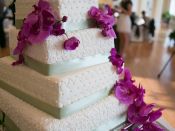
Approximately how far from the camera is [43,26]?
0.96 meters

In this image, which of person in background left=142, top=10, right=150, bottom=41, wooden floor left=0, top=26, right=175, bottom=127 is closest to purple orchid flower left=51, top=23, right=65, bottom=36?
wooden floor left=0, top=26, right=175, bottom=127

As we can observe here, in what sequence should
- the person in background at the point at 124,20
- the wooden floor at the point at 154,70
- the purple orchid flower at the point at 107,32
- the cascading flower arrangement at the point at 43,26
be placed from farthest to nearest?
1. the person in background at the point at 124,20
2. the wooden floor at the point at 154,70
3. the purple orchid flower at the point at 107,32
4. the cascading flower arrangement at the point at 43,26

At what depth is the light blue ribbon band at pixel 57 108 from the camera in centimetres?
103

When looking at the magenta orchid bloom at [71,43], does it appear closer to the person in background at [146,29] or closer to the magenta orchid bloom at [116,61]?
the magenta orchid bloom at [116,61]

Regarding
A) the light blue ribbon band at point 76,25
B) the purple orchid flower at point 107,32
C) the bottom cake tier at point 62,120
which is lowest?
the bottom cake tier at point 62,120

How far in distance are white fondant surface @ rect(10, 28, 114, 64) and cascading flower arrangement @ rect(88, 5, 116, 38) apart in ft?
0.10

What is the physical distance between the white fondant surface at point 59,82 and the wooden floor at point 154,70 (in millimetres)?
1247

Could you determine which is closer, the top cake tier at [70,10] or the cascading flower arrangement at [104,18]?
the top cake tier at [70,10]

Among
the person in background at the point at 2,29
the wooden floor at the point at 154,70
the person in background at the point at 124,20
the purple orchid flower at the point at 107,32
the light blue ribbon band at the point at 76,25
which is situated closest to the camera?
the light blue ribbon band at the point at 76,25

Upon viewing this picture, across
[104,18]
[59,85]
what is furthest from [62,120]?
[104,18]

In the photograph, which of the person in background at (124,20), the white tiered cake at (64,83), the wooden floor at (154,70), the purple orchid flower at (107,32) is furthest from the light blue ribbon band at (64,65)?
the person in background at (124,20)

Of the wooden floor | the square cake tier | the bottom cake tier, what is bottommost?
the wooden floor

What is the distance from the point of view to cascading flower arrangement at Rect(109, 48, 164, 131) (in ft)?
4.09

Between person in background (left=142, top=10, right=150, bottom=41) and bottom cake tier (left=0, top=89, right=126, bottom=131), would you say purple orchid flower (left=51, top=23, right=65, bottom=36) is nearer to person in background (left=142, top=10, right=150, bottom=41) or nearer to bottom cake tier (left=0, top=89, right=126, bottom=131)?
bottom cake tier (left=0, top=89, right=126, bottom=131)
